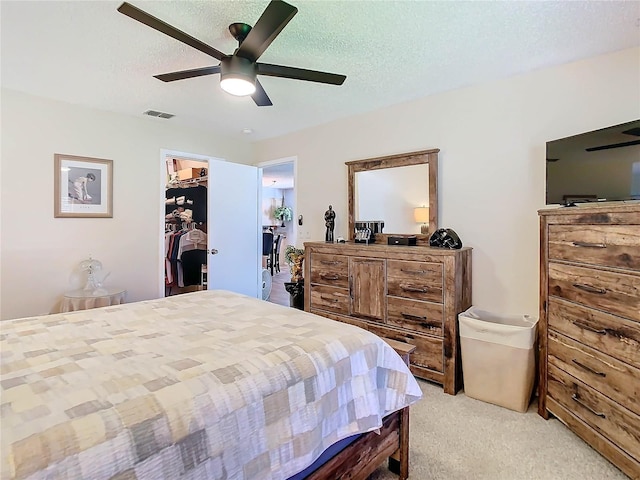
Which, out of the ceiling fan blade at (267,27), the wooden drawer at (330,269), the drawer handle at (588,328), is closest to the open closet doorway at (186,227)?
the wooden drawer at (330,269)

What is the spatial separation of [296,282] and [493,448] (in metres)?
2.60

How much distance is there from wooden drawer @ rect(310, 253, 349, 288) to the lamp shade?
30.5 inches

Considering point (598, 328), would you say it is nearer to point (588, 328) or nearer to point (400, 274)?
point (588, 328)

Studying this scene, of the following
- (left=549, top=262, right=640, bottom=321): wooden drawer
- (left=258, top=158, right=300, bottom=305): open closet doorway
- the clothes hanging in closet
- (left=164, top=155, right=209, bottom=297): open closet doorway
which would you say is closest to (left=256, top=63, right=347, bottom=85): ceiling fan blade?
(left=549, top=262, right=640, bottom=321): wooden drawer

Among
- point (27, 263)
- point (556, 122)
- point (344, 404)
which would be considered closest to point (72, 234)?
point (27, 263)

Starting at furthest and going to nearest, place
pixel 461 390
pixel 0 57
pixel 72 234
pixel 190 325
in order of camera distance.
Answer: pixel 72 234 → pixel 461 390 → pixel 0 57 → pixel 190 325

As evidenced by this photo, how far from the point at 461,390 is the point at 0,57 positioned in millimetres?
4209

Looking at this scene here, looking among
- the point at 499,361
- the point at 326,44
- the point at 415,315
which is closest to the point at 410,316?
the point at 415,315

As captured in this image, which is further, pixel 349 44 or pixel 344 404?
Result: pixel 349 44

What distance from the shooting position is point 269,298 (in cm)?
577

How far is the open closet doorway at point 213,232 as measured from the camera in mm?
4258

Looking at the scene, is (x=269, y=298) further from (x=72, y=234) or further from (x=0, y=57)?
(x=0, y=57)

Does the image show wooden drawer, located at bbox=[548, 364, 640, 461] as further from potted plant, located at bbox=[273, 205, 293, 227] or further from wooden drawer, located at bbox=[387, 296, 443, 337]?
potted plant, located at bbox=[273, 205, 293, 227]

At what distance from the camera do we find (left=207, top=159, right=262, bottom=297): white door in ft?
14.0
